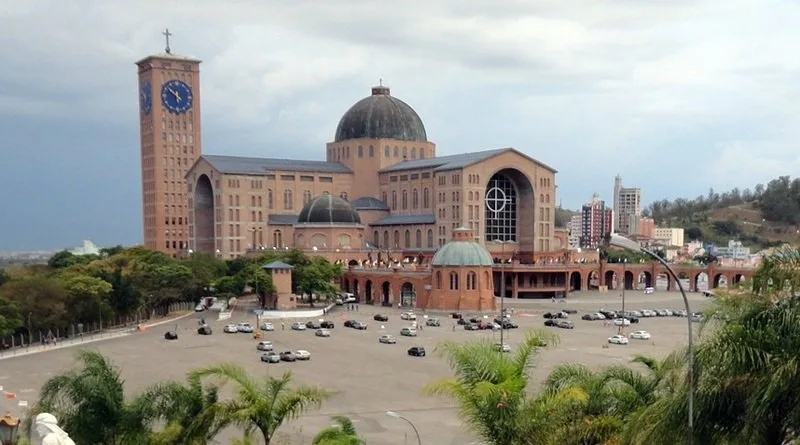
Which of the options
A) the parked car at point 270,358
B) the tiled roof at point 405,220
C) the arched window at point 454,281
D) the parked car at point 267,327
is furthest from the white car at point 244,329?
the tiled roof at point 405,220

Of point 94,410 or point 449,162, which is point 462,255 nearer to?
point 449,162

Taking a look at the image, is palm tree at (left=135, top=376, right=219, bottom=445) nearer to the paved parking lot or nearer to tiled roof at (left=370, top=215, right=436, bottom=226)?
the paved parking lot

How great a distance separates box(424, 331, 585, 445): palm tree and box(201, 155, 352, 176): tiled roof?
297 feet

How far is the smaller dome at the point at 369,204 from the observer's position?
108000mm

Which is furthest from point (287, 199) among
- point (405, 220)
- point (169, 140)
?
point (169, 140)

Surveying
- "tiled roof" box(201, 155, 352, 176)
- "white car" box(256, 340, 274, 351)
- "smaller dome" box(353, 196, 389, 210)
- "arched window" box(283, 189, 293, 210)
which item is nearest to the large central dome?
"tiled roof" box(201, 155, 352, 176)

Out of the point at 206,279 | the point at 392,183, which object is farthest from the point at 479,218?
the point at 206,279

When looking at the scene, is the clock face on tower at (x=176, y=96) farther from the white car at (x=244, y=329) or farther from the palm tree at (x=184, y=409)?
the palm tree at (x=184, y=409)

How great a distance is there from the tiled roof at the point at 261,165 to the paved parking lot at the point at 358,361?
35736 millimetres

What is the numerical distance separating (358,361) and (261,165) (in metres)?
65.9

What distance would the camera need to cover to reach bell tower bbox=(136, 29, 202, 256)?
11988cm

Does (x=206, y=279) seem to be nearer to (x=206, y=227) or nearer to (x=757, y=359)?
(x=206, y=227)

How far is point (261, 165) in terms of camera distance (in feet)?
356

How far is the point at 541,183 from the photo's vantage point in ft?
325
